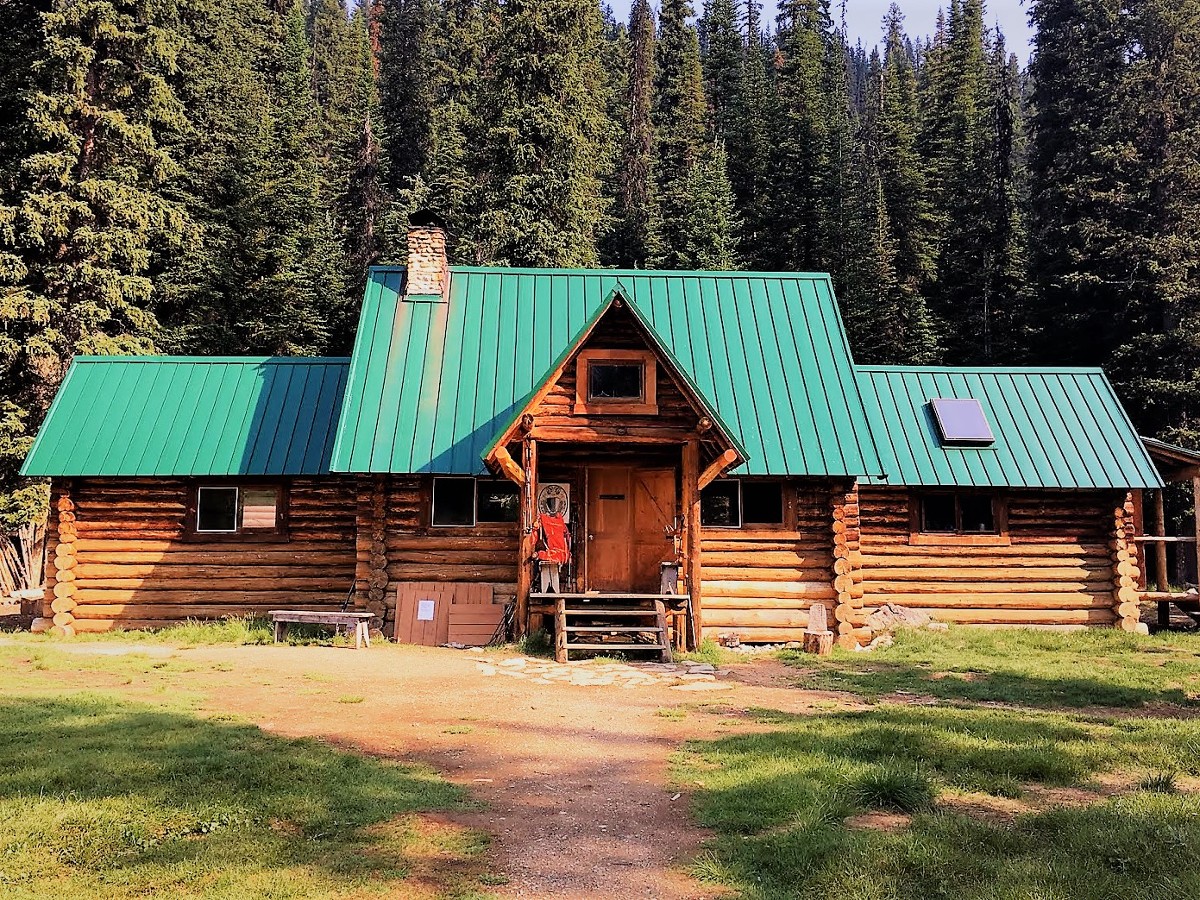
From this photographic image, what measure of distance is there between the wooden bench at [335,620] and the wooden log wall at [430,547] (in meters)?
1.17

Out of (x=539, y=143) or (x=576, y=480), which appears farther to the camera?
(x=539, y=143)

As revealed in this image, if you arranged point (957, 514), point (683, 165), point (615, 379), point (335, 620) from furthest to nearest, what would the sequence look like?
point (683, 165), point (957, 514), point (335, 620), point (615, 379)

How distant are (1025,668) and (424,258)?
49.5ft

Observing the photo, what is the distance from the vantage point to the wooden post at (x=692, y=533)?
16625 mm

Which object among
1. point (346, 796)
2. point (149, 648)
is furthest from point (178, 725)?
point (149, 648)

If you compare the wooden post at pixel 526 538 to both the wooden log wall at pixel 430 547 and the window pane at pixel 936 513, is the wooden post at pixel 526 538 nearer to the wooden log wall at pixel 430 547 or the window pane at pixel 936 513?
the wooden log wall at pixel 430 547

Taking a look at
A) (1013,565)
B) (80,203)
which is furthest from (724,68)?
(1013,565)

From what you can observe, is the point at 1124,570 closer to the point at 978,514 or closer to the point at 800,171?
the point at 978,514

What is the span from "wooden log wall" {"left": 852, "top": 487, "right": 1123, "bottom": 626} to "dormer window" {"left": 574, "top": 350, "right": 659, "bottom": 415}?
651 centimetres

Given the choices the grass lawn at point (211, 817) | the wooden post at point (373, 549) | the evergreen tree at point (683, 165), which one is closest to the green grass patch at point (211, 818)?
the grass lawn at point (211, 817)

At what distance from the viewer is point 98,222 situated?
27656mm

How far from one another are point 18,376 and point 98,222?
5.15 m

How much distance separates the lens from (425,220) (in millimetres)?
21422

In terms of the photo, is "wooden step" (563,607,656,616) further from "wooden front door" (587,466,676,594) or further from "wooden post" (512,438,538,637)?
"wooden front door" (587,466,676,594)
